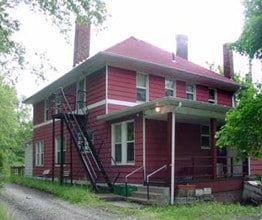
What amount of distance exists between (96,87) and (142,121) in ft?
13.0

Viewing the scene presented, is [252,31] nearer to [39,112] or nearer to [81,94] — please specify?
[81,94]

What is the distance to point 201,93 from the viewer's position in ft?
66.3

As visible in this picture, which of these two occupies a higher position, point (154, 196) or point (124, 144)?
point (124, 144)

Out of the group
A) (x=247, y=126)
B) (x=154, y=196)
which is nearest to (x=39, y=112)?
(x=154, y=196)

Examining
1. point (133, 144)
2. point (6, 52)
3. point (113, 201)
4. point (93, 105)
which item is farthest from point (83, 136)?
point (6, 52)

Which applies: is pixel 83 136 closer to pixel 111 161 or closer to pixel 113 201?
pixel 111 161

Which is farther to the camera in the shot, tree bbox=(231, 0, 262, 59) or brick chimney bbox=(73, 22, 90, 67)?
brick chimney bbox=(73, 22, 90, 67)

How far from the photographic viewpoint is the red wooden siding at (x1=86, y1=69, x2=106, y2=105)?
16781 millimetres

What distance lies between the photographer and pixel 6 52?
28.0ft

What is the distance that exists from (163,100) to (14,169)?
22.7m

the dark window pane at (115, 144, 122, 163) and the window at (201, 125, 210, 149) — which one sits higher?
the window at (201, 125, 210, 149)

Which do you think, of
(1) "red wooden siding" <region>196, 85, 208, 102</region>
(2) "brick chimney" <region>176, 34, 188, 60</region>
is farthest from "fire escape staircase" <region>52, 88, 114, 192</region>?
(2) "brick chimney" <region>176, 34, 188, 60</region>

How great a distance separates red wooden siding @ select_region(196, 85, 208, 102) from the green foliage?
9662mm

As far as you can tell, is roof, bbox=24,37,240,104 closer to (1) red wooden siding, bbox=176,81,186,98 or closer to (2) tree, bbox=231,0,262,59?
(1) red wooden siding, bbox=176,81,186,98
